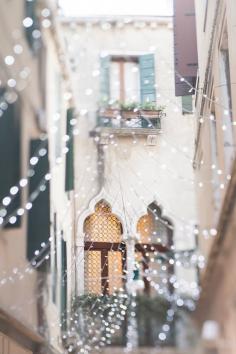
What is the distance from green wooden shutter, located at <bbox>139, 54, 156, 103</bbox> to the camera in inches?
74.2

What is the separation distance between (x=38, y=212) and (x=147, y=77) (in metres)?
0.42

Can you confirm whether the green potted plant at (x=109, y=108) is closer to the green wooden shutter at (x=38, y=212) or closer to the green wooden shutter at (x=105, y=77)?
the green wooden shutter at (x=105, y=77)

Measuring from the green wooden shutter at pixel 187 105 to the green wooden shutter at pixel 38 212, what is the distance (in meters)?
0.34

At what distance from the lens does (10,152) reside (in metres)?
2.02

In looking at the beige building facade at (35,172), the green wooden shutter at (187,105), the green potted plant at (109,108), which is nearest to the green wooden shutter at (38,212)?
the beige building facade at (35,172)

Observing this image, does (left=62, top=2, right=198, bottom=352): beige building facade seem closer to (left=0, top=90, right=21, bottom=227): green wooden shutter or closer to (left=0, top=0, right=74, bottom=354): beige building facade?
(left=0, top=0, right=74, bottom=354): beige building facade

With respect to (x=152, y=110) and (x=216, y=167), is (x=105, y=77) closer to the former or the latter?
(x=152, y=110)

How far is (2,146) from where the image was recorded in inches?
81.3

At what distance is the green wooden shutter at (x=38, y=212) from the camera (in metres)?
1.94

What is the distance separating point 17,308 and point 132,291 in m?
0.42

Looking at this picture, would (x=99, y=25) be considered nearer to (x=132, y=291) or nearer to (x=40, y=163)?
(x=40, y=163)

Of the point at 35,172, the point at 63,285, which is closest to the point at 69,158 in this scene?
the point at 35,172

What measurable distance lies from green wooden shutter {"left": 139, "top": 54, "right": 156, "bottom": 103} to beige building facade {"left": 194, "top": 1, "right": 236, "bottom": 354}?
126mm

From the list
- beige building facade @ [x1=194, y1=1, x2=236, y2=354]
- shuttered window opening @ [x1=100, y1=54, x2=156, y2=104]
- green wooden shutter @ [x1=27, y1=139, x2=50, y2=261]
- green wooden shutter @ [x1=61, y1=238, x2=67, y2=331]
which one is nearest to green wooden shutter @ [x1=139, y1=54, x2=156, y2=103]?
shuttered window opening @ [x1=100, y1=54, x2=156, y2=104]
